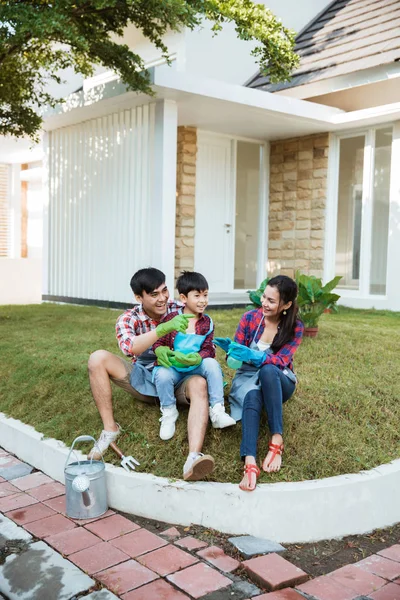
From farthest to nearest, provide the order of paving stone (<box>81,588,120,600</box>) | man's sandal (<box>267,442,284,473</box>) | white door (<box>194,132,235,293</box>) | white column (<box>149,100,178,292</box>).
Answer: white door (<box>194,132,235,293</box>) → white column (<box>149,100,178,292</box>) → man's sandal (<box>267,442,284,473</box>) → paving stone (<box>81,588,120,600</box>)

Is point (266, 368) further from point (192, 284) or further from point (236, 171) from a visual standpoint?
point (236, 171)

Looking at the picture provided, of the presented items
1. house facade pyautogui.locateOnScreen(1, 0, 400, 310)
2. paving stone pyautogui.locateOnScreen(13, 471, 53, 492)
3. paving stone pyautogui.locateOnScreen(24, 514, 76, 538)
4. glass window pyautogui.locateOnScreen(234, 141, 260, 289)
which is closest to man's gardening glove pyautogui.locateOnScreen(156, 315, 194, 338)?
paving stone pyautogui.locateOnScreen(24, 514, 76, 538)

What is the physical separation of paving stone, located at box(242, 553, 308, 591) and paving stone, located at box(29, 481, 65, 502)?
1.35 meters

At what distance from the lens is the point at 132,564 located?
9.25 feet

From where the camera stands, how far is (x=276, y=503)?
3.20 m

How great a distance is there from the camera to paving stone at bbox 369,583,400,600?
2.62 meters

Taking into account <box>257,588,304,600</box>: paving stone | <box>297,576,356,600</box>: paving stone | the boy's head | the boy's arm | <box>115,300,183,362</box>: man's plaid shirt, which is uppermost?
the boy's head

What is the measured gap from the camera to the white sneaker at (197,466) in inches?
126

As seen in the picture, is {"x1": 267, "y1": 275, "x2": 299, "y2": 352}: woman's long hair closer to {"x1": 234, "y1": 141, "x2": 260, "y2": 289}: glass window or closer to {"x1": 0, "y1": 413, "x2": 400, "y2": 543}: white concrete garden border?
{"x1": 0, "y1": 413, "x2": 400, "y2": 543}: white concrete garden border

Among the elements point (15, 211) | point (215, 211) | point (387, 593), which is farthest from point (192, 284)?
point (15, 211)

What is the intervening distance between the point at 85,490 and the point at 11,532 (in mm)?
419

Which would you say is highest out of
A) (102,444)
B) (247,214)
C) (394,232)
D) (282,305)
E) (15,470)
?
(247,214)

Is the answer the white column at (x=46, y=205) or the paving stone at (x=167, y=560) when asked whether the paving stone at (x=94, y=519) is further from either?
the white column at (x=46, y=205)

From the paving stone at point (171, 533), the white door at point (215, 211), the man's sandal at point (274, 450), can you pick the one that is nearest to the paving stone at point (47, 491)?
the paving stone at point (171, 533)
